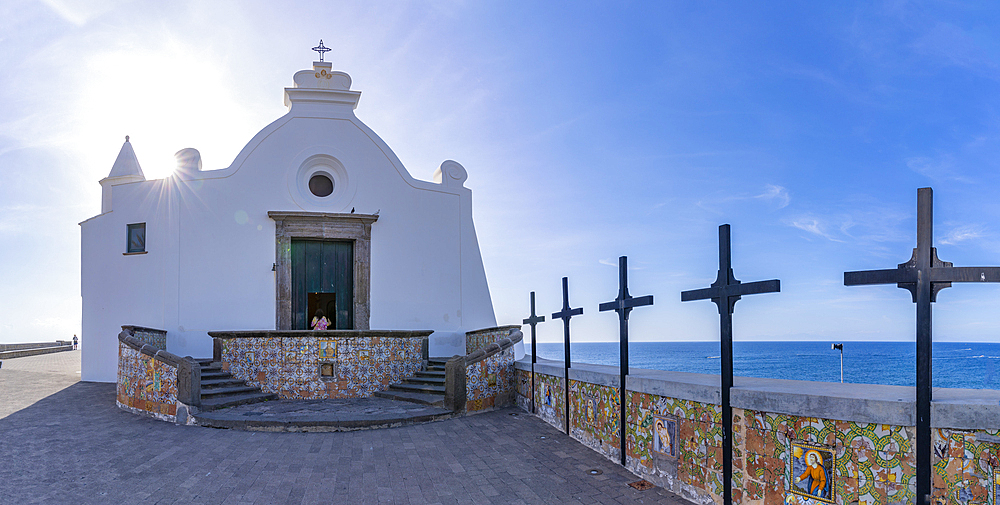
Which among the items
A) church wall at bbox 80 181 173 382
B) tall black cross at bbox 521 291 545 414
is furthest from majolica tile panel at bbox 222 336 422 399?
church wall at bbox 80 181 173 382

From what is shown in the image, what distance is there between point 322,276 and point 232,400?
187 inches

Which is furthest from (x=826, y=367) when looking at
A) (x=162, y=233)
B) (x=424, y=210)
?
(x=162, y=233)

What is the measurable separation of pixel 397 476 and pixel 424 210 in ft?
31.1

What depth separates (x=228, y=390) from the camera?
10406 millimetres

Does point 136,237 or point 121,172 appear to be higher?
point 121,172

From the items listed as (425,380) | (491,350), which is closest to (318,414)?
(425,380)

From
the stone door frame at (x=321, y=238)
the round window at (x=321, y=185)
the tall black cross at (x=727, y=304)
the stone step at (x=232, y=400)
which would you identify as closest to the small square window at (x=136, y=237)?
the stone door frame at (x=321, y=238)

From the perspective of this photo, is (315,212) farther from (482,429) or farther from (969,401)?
(969,401)

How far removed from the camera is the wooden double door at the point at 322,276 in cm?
1422

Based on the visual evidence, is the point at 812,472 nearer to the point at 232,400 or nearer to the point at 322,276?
the point at 232,400

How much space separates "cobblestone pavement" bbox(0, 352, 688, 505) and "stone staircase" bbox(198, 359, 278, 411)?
A: 0.92 m

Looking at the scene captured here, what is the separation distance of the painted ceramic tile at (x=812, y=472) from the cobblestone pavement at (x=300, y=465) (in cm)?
116

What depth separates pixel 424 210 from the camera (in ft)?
49.3

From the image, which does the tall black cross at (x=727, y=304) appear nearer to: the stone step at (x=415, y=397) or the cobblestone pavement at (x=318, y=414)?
the cobblestone pavement at (x=318, y=414)
